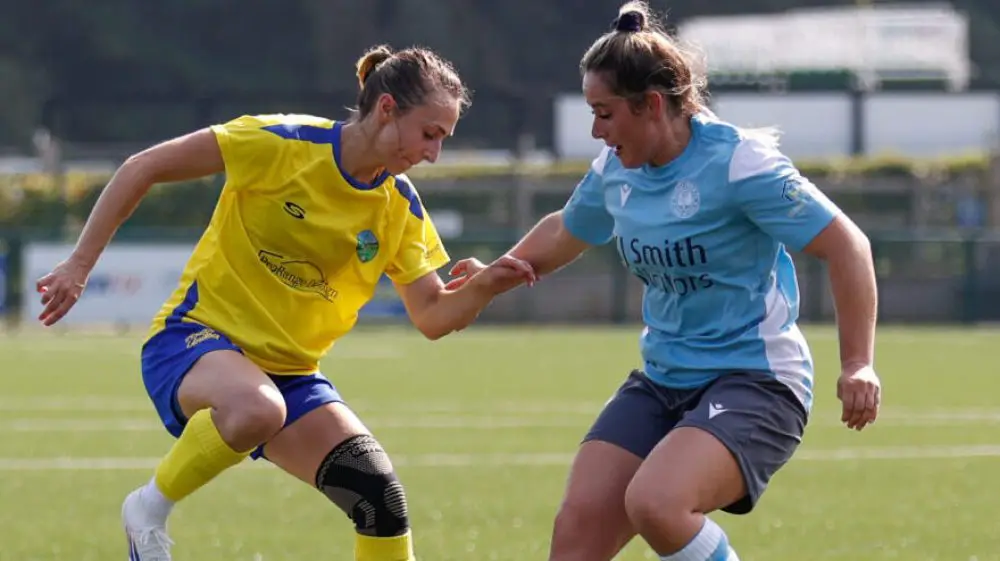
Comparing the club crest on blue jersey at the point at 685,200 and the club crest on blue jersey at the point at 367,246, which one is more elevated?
the club crest on blue jersey at the point at 685,200

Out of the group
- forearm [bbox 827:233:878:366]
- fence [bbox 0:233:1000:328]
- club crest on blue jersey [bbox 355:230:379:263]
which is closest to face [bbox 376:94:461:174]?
club crest on blue jersey [bbox 355:230:379:263]

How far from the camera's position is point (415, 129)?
523 cm

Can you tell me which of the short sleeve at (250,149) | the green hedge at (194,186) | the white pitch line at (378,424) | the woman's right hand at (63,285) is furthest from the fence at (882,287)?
the woman's right hand at (63,285)

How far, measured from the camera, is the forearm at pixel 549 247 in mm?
5496

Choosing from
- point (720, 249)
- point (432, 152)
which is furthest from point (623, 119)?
point (432, 152)

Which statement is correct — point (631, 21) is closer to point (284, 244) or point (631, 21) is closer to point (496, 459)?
point (284, 244)

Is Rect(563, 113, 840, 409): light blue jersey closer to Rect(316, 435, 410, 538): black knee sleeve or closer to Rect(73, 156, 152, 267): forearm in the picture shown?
Rect(316, 435, 410, 538): black knee sleeve

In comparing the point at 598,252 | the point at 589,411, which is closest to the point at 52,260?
the point at 598,252

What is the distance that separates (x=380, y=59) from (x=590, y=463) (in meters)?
1.37

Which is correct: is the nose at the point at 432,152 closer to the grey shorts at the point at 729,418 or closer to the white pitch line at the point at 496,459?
the grey shorts at the point at 729,418

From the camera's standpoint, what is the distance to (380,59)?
545 centimetres

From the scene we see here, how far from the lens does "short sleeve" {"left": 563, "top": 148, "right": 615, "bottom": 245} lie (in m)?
5.29

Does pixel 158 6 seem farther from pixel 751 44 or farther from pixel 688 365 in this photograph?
pixel 688 365

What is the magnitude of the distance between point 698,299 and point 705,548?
27.8 inches
